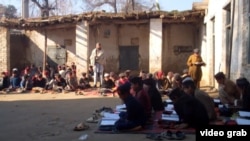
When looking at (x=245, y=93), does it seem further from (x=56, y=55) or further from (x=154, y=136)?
(x=56, y=55)

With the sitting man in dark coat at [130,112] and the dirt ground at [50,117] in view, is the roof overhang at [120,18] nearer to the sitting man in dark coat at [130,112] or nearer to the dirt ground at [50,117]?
the dirt ground at [50,117]

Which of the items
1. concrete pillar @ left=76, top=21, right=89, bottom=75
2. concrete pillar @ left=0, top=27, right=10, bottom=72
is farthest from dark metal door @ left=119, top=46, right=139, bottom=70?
concrete pillar @ left=0, top=27, right=10, bottom=72

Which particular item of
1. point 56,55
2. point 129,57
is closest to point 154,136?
point 129,57

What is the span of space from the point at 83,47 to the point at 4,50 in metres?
4.59

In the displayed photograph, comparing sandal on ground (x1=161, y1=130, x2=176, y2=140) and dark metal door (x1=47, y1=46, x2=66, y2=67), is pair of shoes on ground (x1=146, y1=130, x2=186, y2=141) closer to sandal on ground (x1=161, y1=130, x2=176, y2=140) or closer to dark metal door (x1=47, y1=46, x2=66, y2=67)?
sandal on ground (x1=161, y1=130, x2=176, y2=140)

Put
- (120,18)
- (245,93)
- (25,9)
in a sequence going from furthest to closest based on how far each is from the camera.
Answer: (25,9) < (120,18) < (245,93)

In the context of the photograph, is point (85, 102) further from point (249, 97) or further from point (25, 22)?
point (25, 22)

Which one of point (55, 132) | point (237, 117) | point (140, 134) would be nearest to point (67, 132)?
point (55, 132)

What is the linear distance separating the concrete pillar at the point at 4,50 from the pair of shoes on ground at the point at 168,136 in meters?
15.3

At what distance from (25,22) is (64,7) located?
1821 cm

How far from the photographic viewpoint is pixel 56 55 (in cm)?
→ 2292

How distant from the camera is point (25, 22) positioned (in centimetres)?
2062

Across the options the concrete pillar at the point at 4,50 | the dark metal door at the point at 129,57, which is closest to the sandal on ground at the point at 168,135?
the dark metal door at the point at 129,57

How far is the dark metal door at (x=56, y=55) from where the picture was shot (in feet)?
74.7
